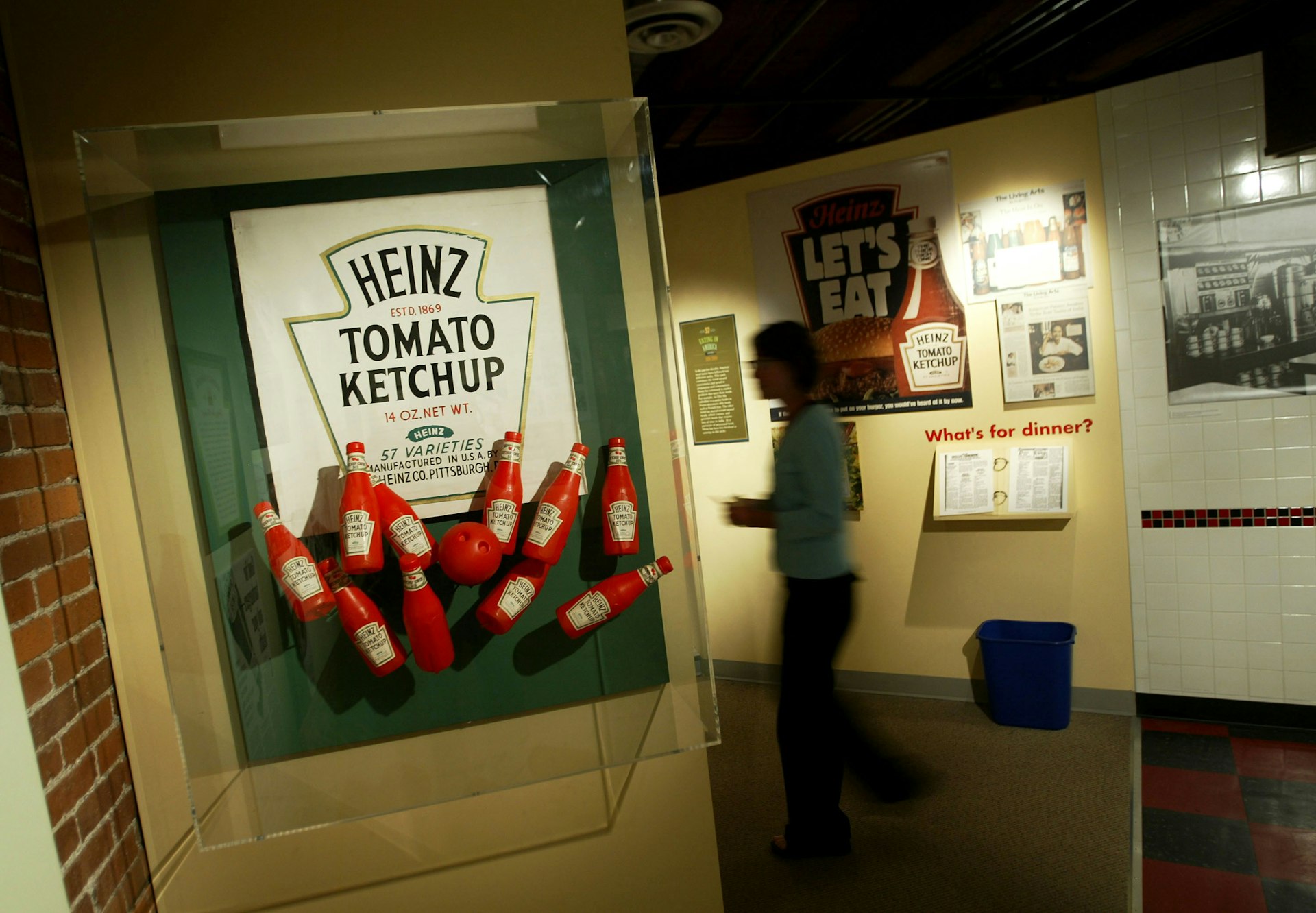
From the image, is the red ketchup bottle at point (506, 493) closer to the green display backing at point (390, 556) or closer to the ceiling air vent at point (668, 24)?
the green display backing at point (390, 556)

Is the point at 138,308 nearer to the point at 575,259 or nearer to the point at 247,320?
the point at 247,320

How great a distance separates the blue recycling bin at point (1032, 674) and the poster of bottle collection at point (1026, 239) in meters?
1.45

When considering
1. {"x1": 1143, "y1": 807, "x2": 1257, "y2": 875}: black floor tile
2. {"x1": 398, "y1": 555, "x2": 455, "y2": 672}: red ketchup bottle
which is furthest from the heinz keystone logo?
{"x1": 1143, "y1": 807, "x2": 1257, "y2": 875}: black floor tile

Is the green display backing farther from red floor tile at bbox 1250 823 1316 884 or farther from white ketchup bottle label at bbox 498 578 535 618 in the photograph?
red floor tile at bbox 1250 823 1316 884

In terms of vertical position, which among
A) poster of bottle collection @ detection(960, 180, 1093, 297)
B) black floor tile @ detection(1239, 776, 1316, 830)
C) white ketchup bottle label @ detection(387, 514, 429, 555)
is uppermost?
poster of bottle collection @ detection(960, 180, 1093, 297)

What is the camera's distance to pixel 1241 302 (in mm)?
2850

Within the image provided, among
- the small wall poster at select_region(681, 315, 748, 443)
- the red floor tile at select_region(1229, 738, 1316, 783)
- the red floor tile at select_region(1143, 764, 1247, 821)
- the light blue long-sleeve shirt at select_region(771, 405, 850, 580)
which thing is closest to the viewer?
the light blue long-sleeve shirt at select_region(771, 405, 850, 580)

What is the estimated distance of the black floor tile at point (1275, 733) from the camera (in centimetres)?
289

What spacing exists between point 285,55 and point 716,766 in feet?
9.30

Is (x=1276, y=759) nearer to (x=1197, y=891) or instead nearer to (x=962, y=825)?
(x=1197, y=891)

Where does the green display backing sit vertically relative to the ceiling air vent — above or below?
below

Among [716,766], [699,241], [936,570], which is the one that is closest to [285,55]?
[699,241]

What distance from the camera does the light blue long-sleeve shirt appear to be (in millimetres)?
2174

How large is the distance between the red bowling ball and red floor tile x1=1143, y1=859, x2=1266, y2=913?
210cm
